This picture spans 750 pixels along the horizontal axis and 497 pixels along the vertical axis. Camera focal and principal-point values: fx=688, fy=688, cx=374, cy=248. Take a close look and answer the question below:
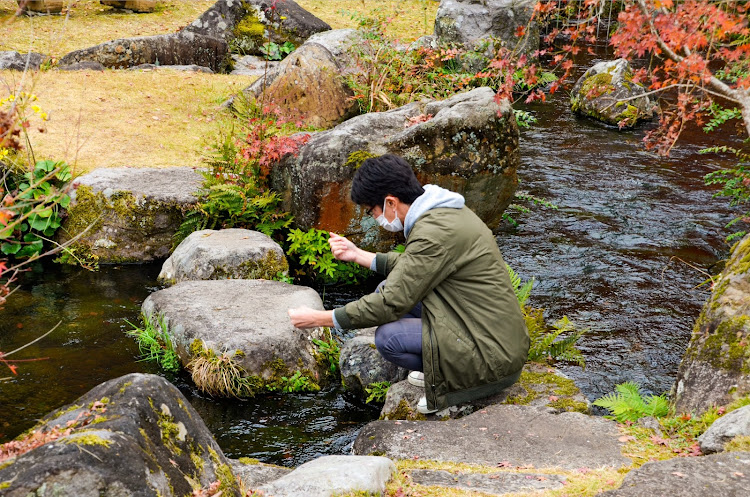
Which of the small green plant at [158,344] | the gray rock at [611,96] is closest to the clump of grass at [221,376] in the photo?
the small green plant at [158,344]

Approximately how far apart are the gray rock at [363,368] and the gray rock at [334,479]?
7.43 ft

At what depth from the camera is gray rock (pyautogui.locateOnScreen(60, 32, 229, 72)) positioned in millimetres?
14430

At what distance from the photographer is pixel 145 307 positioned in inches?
266

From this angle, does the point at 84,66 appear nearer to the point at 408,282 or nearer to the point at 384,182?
the point at 384,182

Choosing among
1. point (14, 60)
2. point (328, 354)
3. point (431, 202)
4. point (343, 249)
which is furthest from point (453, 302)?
point (14, 60)

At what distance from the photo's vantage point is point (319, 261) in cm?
805

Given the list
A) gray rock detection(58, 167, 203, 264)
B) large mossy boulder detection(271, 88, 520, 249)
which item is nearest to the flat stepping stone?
large mossy boulder detection(271, 88, 520, 249)

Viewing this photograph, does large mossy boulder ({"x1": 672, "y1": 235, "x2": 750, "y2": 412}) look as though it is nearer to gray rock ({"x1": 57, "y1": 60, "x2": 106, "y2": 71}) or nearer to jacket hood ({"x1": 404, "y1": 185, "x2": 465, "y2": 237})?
jacket hood ({"x1": 404, "y1": 185, "x2": 465, "y2": 237})

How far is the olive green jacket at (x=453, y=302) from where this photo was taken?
14.6 feet

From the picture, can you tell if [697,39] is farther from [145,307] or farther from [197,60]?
[197,60]

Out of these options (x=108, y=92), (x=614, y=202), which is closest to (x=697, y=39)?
(x=614, y=202)

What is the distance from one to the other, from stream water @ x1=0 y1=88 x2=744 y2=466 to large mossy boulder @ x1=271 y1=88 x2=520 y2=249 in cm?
94

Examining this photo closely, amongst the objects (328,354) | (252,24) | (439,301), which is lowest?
(328,354)

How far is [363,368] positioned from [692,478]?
3.13m
